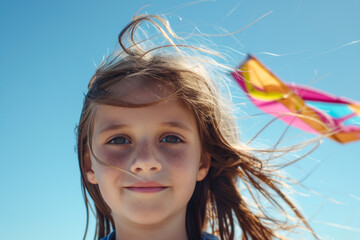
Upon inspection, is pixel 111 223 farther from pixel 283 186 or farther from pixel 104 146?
pixel 283 186

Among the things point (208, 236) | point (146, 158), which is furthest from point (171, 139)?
point (208, 236)

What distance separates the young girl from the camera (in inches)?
76.9

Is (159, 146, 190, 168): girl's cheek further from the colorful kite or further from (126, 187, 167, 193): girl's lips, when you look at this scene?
the colorful kite

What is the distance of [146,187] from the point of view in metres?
1.94

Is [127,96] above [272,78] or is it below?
below

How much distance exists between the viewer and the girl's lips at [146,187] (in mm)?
1922

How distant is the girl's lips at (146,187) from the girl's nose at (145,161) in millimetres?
63

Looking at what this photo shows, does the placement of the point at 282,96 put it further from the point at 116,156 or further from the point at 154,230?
the point at 116,156

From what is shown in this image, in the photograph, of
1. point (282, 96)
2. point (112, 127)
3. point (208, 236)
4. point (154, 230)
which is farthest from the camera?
point (282, 96)

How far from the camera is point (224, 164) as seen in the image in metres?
2.43

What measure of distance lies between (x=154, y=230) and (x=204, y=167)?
1.46 ft

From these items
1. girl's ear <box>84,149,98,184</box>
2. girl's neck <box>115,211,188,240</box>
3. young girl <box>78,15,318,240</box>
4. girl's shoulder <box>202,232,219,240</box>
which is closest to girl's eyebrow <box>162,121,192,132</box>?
young girl <box>78,15,318,240</box>

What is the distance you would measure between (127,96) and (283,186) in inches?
45.9

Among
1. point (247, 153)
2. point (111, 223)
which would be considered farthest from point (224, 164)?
point (111, 223)
